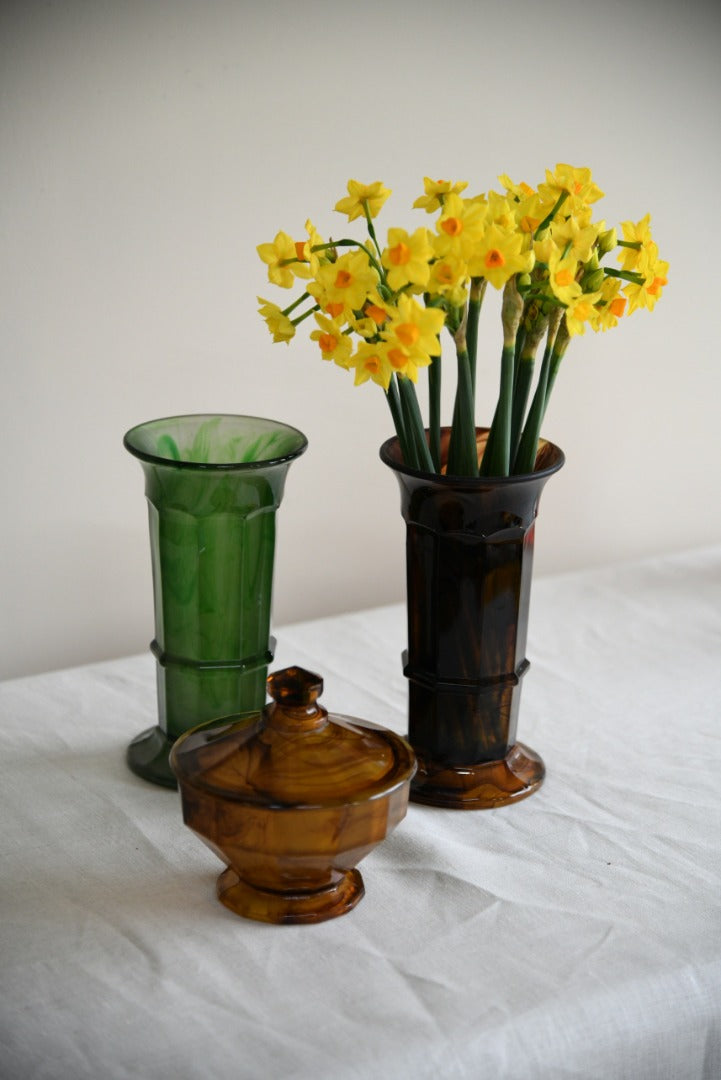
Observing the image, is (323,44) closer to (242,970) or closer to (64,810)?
(64,810)

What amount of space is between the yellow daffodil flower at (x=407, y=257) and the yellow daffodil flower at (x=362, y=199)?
0.24 ft

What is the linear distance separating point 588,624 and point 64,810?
0.60 m

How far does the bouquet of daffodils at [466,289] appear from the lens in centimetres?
75

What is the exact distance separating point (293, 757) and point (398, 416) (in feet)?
0.86

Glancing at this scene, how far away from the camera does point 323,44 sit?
1222mm

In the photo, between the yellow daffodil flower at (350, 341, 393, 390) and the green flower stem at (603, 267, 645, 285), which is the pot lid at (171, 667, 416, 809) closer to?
the yellow daffodil flower at (350, 341, 393, 390)

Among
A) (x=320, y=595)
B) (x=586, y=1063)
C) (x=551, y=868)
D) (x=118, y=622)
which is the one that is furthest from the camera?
(x=320, y=595)

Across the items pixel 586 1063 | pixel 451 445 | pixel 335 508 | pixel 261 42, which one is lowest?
pixel 586 1063

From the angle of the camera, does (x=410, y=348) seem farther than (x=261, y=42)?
No

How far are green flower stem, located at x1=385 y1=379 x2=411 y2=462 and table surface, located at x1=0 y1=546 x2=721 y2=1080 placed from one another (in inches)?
10.6

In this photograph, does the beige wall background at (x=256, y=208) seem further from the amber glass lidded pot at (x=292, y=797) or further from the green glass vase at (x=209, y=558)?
the amber glass lidded pot at (x=292, y=797)

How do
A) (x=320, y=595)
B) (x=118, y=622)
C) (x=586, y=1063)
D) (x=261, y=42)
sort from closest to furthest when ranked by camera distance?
(x=586, y=1063) < (x=261, y=42) < (x=118, y=622) < (x=320, y=595)

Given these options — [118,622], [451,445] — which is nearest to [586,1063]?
[451,445]

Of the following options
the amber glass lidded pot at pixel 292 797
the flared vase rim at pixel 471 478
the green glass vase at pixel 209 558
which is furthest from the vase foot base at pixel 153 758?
the flared vase rim at pixel 471 478
